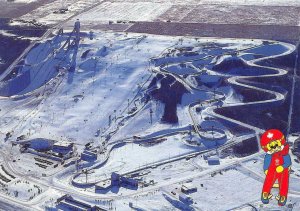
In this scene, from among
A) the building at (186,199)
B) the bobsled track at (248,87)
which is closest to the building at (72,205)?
the building at (186,199)

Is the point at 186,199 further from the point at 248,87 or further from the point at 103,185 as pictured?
the point at 248,87

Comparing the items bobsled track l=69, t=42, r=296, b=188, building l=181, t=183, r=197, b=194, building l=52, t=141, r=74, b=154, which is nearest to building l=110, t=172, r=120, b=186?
bobsled track l=69, t=42, r=296, b=188

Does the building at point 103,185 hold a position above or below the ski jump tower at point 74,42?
below

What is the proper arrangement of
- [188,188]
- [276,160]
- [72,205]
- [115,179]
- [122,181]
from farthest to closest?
[122,181], [115,179], [188,188], [72,205], [276,160]

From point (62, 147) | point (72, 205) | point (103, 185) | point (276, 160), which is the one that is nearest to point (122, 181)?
point (103, 185)

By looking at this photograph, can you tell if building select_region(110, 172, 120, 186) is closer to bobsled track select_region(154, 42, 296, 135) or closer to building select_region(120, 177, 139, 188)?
building select_region(120, 177, 139, 188)

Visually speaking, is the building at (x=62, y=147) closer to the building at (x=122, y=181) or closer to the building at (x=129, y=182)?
the building at (x=122, y=181)

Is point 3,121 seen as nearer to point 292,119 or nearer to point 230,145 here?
point 230,145

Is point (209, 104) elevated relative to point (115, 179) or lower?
elevated

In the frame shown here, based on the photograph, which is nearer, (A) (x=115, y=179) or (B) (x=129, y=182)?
(B) (x=129, y=182)

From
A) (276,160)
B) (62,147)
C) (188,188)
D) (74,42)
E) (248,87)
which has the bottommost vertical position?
(62,147)

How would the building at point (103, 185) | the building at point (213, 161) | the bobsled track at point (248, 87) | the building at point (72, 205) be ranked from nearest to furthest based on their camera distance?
1. the building at point (72, 205)
2. the building at point (103, 185)
3. the building at point (213, 161)
4. the bobsled track at point (248, 87)
